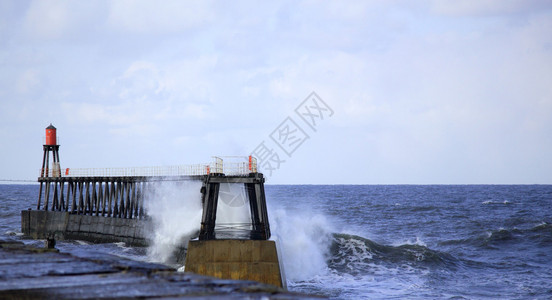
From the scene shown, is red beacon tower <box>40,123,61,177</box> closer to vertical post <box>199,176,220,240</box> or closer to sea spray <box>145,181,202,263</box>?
sea spray <box>145,181,202,263</box>

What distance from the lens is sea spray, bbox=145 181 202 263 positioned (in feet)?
95.6

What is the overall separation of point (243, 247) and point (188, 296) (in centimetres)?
1421

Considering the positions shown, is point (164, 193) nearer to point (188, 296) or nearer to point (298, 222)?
point (298, 222)

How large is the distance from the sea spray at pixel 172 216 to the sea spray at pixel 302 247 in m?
4.90

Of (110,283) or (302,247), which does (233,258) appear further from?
(110,283)

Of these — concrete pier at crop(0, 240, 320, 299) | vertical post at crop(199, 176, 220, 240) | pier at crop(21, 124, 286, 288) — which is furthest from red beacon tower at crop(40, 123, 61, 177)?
concrete pier at crop(0, 240, 320, 299)

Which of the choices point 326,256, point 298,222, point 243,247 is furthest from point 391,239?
point 243,247

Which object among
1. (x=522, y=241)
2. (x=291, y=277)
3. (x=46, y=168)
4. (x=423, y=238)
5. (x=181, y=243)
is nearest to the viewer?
(x=291, y=277)

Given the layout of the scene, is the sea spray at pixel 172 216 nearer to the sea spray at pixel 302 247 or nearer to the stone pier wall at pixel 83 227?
the stone pier wall at pixel 83 227

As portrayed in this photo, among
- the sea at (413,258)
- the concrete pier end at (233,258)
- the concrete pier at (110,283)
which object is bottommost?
the sea at (413,258)

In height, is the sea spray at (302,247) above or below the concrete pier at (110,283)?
below

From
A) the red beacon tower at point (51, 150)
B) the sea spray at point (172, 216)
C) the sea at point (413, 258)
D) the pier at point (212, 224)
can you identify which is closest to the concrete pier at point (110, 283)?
the pier at point (212, 224)

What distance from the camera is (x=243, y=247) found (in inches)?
730

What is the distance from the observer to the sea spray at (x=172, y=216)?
29.1 meters
